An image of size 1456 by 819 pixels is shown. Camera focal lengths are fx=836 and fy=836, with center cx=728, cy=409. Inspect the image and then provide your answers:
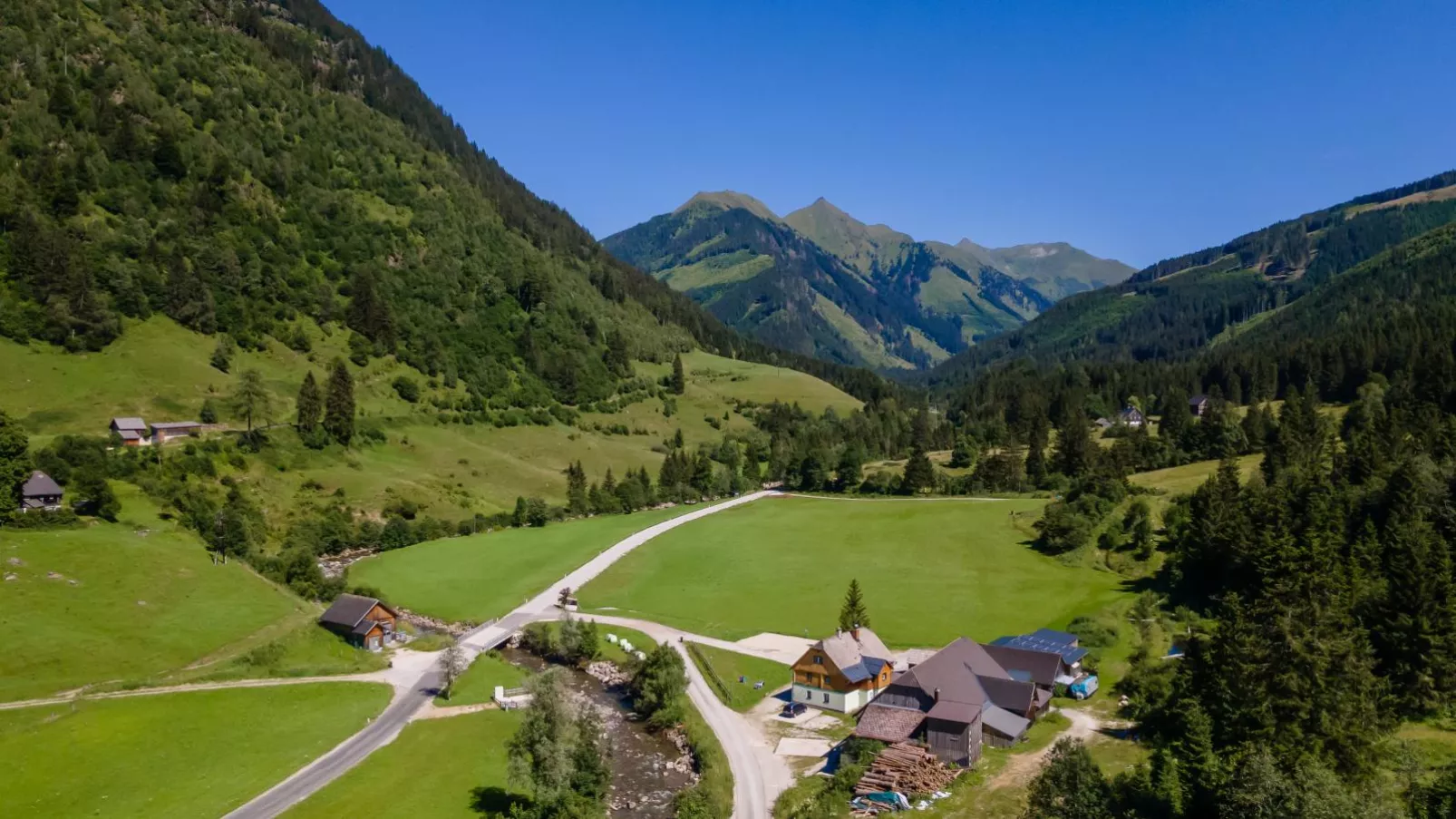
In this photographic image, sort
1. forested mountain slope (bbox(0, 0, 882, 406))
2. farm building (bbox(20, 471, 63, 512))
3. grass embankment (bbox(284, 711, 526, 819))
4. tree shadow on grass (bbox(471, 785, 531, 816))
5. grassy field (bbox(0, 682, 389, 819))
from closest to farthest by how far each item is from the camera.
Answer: grassy field (bbox(0, 682, 389, 819)) → grass embankment (bbox(284, 711, 526, 819)) → tree shadow on grass (bbox(471, 785, 531, 816)) → farm building (bbox(20, 471, 63, 512)) → forested mountain slope (bbox(0, 0, 882, 406))

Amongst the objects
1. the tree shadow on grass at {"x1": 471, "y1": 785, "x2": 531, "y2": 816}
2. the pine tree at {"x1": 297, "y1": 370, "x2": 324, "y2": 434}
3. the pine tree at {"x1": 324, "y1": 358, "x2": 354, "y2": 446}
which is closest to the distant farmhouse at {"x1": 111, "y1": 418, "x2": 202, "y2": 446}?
the pine tree at {"x1": 297, "y1": 370, "x2": 324, "y2": 434}

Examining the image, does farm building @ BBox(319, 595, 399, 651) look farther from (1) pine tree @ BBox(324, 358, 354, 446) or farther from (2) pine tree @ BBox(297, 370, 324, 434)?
(1) pine tree @ BBox(324, 358, 354, 446)

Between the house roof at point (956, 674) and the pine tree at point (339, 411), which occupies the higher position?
the pine tree at point (339, 411)

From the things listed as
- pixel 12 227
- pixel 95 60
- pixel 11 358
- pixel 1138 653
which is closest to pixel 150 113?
pixel 95 60

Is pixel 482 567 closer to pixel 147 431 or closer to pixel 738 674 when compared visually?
pixel 147 431

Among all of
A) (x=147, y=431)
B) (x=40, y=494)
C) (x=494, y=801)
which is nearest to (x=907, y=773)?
(x=494, y=801)

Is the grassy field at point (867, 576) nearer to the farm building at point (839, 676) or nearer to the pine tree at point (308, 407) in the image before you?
the farm building at point (839, 676)

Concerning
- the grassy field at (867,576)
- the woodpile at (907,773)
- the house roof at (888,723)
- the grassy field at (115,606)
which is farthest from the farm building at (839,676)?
the grassy field at (115,606)

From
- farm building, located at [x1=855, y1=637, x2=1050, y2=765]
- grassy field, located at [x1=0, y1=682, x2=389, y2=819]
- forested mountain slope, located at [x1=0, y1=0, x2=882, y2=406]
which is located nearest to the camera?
grassy field, located at [x1=0, y1=682, x2=389, y2=819]
